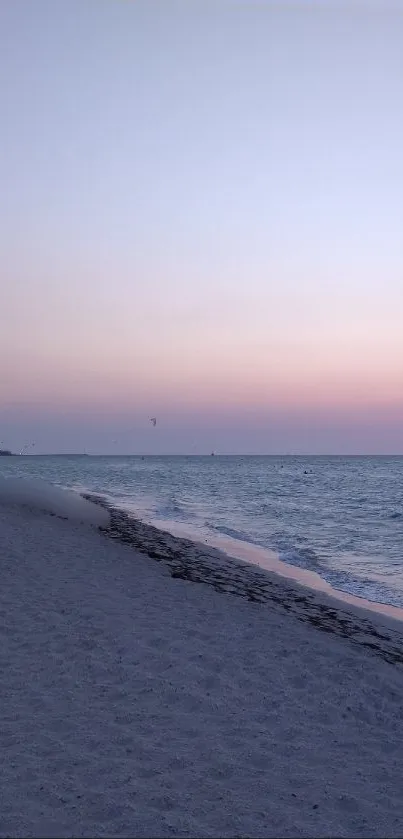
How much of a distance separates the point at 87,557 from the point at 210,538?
8.33 meters

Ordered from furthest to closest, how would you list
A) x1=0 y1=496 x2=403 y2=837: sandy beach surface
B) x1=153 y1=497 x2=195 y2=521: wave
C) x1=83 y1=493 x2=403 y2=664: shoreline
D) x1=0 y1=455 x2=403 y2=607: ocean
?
x1=153 y1=497 x2=195 y2=521: wave < x1=0 y1=455 x2=403 y2=607: ocean < x1=83 y1=493 x2=403 y2=664: shoreline < x1=0 y1=496 x2=403 y2=837: sandy beach surface

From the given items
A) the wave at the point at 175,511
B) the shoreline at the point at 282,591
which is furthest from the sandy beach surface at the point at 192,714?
the wave at the point at 175,511

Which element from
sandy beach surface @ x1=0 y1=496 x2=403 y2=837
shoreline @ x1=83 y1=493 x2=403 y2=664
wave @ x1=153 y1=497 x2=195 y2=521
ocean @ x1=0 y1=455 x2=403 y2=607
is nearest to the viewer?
sandy beach surface @ x1=0 y1=496 x2=403 y2=837

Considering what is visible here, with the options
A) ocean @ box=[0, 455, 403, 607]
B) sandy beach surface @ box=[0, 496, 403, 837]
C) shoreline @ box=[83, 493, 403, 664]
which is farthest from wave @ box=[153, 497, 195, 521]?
sandy beach surface @ box=[0, 496, 403, 837]

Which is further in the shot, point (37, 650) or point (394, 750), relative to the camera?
point (37, 650)

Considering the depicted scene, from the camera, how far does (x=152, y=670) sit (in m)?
8.58

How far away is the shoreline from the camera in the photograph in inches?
477

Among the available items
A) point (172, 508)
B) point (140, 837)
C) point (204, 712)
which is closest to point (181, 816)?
point (140, 837)

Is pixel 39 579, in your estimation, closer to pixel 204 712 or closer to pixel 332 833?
pixel 204 712

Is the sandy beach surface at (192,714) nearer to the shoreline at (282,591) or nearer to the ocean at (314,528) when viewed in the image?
the shoreline at (282,591)

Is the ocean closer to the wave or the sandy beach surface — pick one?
the wave

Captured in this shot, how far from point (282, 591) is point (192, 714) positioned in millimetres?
8403

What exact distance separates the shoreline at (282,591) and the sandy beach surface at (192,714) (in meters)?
0.10

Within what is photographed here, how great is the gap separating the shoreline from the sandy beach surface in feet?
0.33
